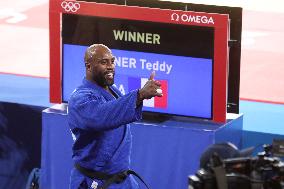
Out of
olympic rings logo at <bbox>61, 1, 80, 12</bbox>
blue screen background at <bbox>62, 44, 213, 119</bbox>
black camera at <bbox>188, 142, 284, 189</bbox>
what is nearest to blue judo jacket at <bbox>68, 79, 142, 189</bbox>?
blue screen background at <bbox>62, 44, 213, 119</bbox>

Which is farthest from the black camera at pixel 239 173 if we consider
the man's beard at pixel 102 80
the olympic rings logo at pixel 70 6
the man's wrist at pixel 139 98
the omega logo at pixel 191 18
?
the olympic rings logo at pixel 70 6

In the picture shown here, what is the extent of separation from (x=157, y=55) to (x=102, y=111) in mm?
1606

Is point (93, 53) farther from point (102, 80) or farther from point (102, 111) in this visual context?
point (102, 111)

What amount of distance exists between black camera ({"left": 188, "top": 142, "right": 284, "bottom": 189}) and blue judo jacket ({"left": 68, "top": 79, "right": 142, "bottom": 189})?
158cm

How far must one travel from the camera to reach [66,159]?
830 centimetres

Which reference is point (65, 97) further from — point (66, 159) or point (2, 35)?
point (2, 35)

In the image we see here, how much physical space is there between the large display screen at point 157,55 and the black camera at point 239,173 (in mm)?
2884

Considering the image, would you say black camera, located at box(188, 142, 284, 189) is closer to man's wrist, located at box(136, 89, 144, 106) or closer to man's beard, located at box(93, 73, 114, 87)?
man's wrist, located at box(136, 89, 144, 106)

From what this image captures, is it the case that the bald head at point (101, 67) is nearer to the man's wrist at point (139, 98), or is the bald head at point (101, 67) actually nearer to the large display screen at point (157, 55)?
the man's wrist at point (139, 98)

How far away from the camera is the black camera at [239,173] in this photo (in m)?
4.47

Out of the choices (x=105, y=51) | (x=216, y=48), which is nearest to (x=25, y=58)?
(x=216, y=48)

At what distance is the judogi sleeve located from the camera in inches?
245

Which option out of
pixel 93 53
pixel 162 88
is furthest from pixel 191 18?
pixel 93 53

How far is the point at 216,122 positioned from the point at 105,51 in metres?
1.57
